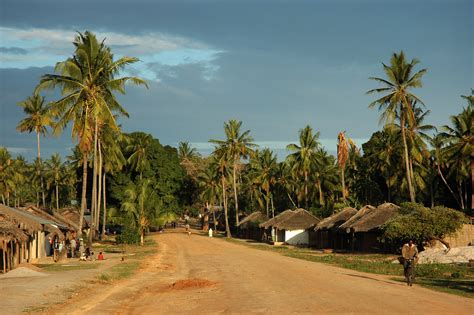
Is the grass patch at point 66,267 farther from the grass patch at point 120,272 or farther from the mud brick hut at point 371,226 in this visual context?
the mud brick hut at point 371,226

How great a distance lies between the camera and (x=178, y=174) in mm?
82250

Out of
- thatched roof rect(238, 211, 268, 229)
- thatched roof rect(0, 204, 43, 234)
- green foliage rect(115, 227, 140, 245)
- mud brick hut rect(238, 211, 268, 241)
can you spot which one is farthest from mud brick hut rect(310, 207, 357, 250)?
thatched roof rect(0, 204, 43, 234)

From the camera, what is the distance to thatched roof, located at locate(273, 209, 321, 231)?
198 feet

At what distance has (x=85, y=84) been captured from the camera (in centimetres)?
3506

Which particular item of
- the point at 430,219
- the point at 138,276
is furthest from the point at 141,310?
the point at 430,219

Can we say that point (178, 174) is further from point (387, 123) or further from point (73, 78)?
point (73, 78)

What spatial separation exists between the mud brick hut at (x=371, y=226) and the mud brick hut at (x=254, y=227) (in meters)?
26.1

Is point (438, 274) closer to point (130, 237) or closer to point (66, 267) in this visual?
point (66, 267)

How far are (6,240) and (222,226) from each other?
8025 cm

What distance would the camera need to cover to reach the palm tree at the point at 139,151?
75500 mm

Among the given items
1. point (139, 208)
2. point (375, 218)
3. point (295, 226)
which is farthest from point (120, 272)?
point (295, 226)

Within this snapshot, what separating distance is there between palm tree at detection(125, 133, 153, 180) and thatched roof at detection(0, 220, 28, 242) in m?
47.6

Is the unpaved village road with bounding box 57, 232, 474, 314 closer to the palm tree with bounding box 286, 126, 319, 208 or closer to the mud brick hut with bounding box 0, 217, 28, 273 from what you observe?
the mud brick hut with bounding box 0, 217, 28, 273

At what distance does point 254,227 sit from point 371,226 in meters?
34.8
